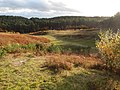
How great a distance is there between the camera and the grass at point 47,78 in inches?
560

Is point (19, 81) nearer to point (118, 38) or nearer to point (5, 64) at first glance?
point (5, 64)

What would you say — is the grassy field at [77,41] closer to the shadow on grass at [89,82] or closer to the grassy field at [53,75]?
the grassy field at [53,75]

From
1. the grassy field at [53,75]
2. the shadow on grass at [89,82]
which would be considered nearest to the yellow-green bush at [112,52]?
the grassy field at [53,75]

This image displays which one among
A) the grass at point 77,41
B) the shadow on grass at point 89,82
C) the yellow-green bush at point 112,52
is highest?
the yellow-green bush at point 112,52

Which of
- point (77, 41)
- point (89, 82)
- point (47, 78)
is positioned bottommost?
point (77, 41)

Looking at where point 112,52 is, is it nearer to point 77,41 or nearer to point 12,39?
point 12,39

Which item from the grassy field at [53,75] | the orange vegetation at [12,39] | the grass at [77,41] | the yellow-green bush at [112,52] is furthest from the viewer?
the grass at [77,41]

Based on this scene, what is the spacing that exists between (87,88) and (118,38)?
231 inches

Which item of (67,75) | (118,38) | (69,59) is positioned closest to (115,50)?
(118,38)

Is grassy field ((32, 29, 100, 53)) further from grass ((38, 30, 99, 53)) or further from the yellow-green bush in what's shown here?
the yellow-green bush

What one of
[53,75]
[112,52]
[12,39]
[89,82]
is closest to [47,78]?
[53,75]

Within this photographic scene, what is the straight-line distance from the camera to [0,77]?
1491cm

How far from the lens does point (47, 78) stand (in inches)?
608

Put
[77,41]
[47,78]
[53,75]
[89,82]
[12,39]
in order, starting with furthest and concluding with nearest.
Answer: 1. [77,41]
2. [12,39]
3. [53,75]
4. [89,82]
5. [47,78]
